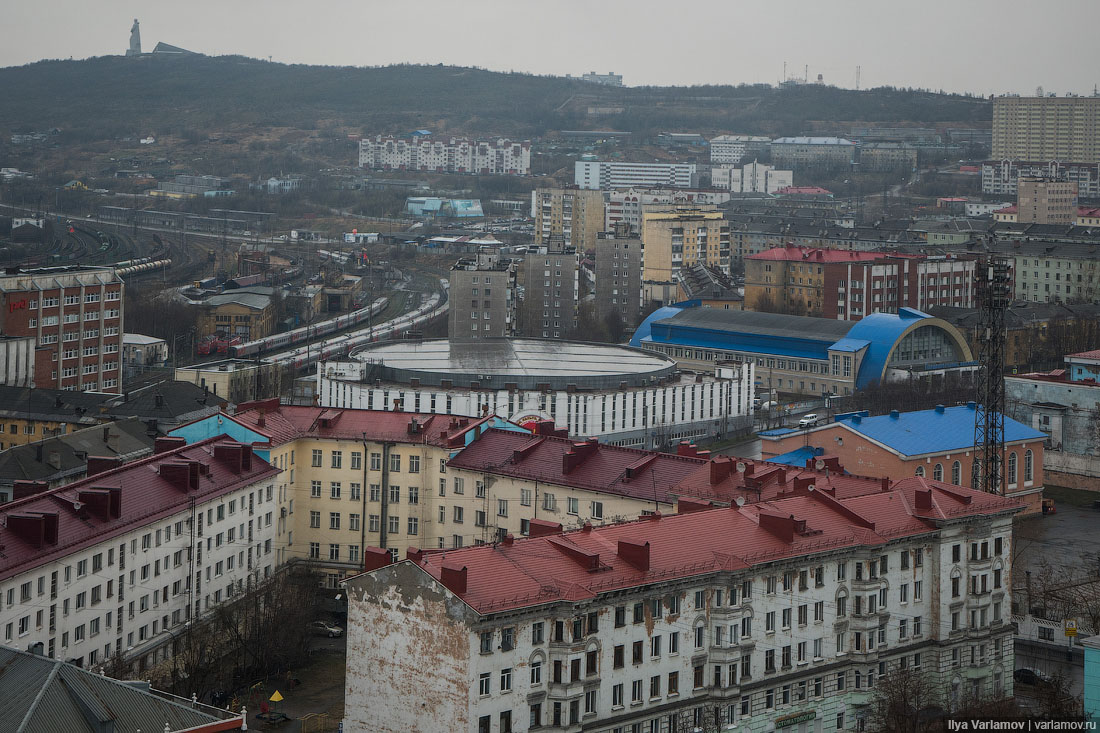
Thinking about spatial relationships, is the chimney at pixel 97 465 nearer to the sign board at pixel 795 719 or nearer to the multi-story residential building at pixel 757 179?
the sign board at pixel 795 719

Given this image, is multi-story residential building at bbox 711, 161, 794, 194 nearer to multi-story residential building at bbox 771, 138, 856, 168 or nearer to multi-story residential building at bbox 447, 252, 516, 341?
multi-story residential building at bbox 771, 138, 856, 168

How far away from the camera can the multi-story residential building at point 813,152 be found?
507 ft

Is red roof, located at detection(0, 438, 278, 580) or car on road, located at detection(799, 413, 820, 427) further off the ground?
red roof, located at detection(0, 438, 278, 580)

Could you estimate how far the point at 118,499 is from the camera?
79.6 ft

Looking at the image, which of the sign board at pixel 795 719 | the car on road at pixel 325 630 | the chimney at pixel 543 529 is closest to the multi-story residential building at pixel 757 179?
the car on road at pixel 325 630

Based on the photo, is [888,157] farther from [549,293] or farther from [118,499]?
[118,499]

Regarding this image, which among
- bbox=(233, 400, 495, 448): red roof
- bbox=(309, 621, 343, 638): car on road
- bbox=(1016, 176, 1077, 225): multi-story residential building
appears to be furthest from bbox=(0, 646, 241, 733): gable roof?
bbox=(1016, 176, 1077, 225): multi-story residential building

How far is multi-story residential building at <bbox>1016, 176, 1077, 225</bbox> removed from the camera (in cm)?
10162

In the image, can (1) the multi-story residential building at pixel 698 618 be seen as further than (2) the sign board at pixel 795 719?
No

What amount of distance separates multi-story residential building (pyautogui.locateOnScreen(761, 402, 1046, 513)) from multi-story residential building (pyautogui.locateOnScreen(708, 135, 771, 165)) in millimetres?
122652

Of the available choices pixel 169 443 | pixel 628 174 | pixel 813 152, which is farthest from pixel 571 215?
pixel 169 443

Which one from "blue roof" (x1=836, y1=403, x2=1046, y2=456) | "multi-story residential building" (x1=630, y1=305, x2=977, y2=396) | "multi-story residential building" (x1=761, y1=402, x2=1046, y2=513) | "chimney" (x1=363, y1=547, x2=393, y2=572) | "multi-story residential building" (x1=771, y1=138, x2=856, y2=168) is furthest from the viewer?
"multi-story residential building" (x1=771, y1=138, x2=856, y2=168)

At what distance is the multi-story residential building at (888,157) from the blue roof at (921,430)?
4474 inches

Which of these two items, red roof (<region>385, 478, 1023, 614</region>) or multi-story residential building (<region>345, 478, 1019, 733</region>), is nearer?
multi-story residential building (<region>345, 478, 1019, 733</region>)
